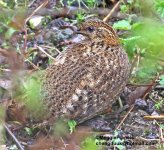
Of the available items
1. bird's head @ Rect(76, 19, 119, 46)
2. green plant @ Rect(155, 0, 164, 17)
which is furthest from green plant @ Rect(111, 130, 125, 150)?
green plant @ Rect(155, 0, 164, 17)

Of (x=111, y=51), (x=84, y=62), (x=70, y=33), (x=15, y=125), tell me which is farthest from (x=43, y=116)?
(x=70, y=33)

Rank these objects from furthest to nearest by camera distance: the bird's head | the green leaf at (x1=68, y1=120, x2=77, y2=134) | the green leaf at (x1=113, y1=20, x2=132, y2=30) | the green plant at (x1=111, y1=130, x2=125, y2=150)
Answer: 1. the green leaf at (x1=113, y1=20, x2=132, y2=30)
2. the bird's head
3. the green plant at (x1=111, y1=130, x2=125, y2=150)
4. the green leaf at (x1=68, y1=120, x2=77, y2=134)

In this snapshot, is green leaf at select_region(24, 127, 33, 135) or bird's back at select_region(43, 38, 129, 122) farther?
green leaf at select_region(24, 127, 33, 135)

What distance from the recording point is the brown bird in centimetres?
464

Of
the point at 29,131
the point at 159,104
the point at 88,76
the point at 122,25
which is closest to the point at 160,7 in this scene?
the point at 88,76

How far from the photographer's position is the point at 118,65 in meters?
5.11

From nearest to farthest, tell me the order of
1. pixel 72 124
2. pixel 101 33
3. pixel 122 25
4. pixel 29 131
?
1. pixel 72 124
2. pixel 29 131
3. pixel 101 33
4. pixel 122 25

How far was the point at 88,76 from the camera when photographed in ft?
15.7

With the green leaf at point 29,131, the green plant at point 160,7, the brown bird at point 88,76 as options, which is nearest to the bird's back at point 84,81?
the brown bird at point 88,76

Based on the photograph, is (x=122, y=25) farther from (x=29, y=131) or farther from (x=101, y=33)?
(x=29, y=131)

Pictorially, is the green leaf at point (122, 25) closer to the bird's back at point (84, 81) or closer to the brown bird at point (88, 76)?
the brown bird at point (88, 76)

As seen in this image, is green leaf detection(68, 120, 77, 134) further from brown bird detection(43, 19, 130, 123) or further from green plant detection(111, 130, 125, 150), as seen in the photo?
green plant detection(111, 130, 125, 150)

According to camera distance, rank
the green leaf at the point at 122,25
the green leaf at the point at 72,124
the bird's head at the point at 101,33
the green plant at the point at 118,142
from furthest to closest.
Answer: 1. the green leaf at the point at 122,25
2. the bird's head at the point at 101,33
3. the green plant at the point at 118,142
4. the green leaf at the point at 72,124

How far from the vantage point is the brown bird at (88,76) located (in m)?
4.64
